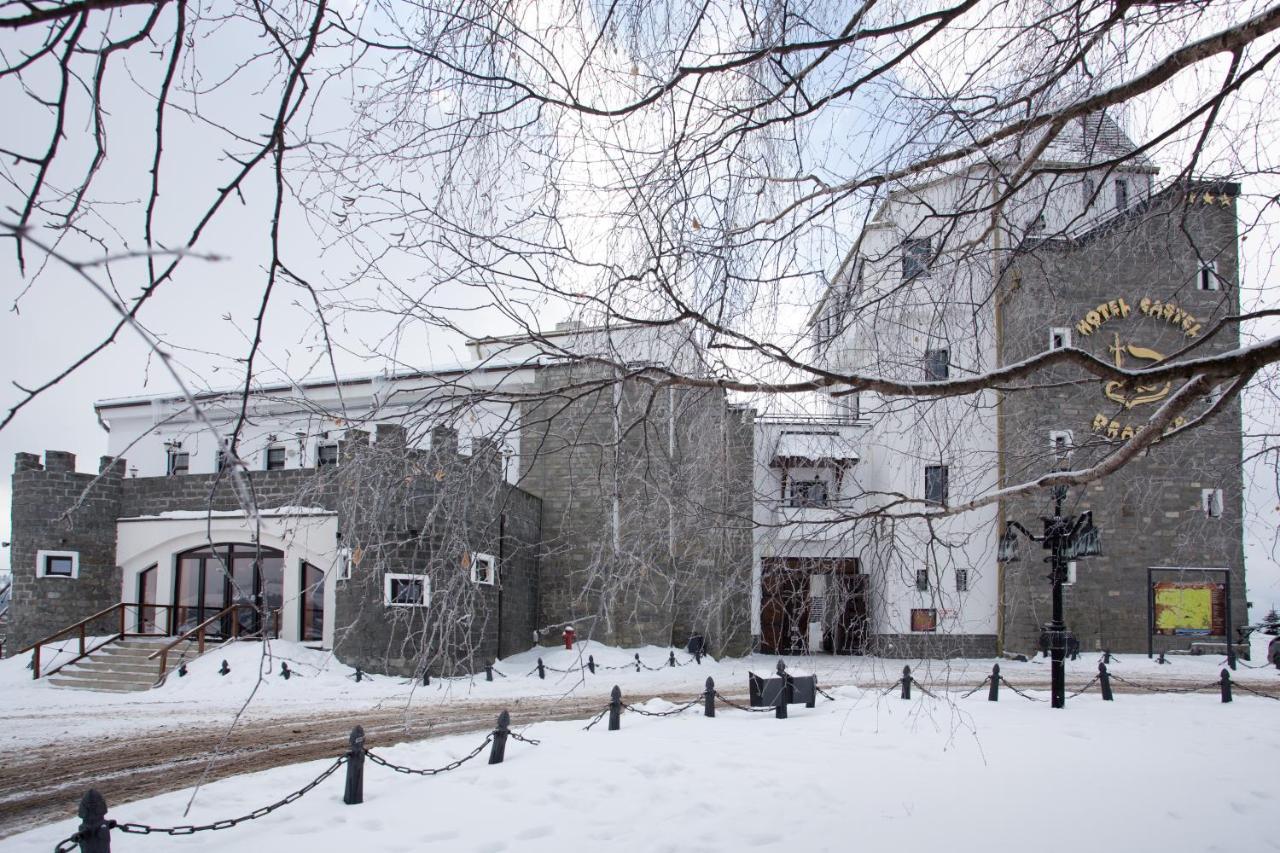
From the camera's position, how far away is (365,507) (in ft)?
15.9

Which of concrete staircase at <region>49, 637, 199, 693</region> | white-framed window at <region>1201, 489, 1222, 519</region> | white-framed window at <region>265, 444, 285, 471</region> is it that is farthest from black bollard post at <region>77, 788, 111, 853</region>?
white-framed window at <region>265, 444, 285, 471</region>

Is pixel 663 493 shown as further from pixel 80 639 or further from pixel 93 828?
pixel 80 639

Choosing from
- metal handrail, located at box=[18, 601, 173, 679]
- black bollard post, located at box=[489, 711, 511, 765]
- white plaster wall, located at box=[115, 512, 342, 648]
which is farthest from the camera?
white plaster wall, located at box=[115, 512, 342, 648]

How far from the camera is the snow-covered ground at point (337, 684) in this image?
13977 millimetres

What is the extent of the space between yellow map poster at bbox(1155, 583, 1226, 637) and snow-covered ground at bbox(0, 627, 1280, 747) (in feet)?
3.60

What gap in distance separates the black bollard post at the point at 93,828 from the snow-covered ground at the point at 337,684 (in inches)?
283

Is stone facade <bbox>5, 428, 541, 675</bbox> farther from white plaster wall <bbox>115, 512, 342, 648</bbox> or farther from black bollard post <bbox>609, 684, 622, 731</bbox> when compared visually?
black bollard post <bbox>609, 684, 622, 731</bbox>

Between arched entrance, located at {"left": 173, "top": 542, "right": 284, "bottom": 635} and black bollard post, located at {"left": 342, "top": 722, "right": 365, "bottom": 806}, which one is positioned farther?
arched entrance, located at {"left": 173, "top": 542, "right": 284, "bottom": 635}

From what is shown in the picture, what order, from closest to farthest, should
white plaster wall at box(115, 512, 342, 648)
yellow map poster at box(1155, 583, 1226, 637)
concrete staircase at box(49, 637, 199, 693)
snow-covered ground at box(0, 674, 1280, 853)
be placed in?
snow-covered ground at box(0, 674, 1280, 853), concrete staircase at box(49, 637, 199, 693), white plaster wall at box(115, 512, 342, 648), yellow map poster at box(1155, 583, 1226, 637)

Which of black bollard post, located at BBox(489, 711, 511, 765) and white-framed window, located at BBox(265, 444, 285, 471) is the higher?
white-framed window, located at BBox(265, 444, 285, 471)

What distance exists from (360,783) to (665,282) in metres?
5.49

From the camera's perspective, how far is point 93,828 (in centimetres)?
517

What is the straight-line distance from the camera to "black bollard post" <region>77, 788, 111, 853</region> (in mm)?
5168

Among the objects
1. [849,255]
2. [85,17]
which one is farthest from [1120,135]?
[85,17]
